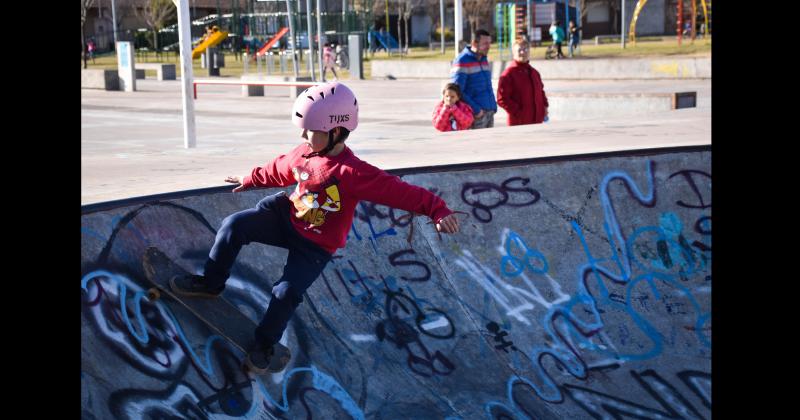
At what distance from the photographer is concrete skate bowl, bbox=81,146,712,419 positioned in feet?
16.0

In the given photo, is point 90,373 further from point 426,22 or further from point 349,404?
point 426,22

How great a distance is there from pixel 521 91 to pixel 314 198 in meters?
5.99

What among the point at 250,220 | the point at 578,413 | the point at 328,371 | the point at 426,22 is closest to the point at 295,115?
the point at 250,220

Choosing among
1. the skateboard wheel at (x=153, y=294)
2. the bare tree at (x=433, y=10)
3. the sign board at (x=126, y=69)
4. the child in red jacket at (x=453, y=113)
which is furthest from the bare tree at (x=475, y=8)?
the skateboard wheel at (x=153, y=294)

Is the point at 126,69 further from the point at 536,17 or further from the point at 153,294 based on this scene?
the point at 536,17

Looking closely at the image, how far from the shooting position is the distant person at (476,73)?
998cm

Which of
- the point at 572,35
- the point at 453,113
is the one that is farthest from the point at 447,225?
the point at 572,35

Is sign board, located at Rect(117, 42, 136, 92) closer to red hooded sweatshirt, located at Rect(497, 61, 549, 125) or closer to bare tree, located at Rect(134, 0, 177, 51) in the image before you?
red hooded sweatshirt, located at Rect(497, 61, 549, 125)

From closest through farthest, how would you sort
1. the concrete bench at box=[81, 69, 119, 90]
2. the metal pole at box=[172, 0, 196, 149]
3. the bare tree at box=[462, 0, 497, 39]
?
the metal pole at box=[172, 0, 196, 149]
the concrete bench at box=[81, 69, 119, 90]
the bare tree at box=[462, 0, 497, 39]

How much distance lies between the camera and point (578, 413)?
18.8 feet

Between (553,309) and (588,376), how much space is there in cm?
51

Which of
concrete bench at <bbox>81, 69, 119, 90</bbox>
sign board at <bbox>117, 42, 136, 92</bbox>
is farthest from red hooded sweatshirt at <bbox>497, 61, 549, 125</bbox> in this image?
concrete bench at <bbox>81, 69, 119, 90</bbox>

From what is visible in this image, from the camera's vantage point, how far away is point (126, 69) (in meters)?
26.7

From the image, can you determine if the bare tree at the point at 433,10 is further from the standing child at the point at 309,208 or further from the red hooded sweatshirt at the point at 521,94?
the standing child at the point at 309,208
